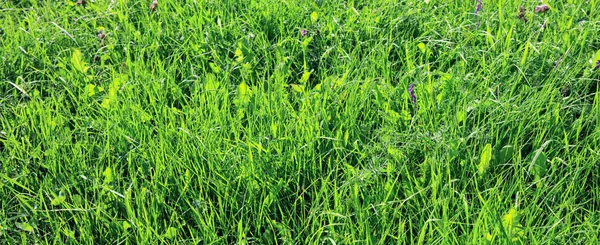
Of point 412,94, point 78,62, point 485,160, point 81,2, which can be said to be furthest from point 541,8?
point 81,2

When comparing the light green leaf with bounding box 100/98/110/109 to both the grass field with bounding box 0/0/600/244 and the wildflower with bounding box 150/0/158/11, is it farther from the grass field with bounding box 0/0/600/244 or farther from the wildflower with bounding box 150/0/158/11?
the wildflower with bounding box 150/0/158/11

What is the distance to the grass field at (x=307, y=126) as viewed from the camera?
1.98m

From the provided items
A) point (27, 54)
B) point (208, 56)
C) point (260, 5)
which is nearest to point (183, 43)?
point (208, 56)

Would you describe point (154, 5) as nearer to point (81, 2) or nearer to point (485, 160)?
point (81, 2)

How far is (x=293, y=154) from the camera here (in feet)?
7.07

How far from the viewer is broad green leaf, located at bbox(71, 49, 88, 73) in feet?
9.20

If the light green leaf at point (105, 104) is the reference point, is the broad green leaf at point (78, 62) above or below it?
below

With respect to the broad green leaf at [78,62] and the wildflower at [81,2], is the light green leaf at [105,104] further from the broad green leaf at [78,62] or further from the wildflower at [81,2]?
the wildflower at [81,2]

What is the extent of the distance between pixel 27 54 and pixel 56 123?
656mm

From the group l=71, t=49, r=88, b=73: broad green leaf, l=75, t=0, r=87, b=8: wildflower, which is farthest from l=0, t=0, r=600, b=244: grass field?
l=75, t=0, r=87, b=8: wildflower

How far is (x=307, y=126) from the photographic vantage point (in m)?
2.28

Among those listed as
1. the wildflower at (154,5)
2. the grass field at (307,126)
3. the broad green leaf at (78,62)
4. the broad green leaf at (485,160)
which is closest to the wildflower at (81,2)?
the grass field at (307,126)

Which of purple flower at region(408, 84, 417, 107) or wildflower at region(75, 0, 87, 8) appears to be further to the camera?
wildflower at region(75, 0, 87, 8)

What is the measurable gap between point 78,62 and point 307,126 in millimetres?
1075
